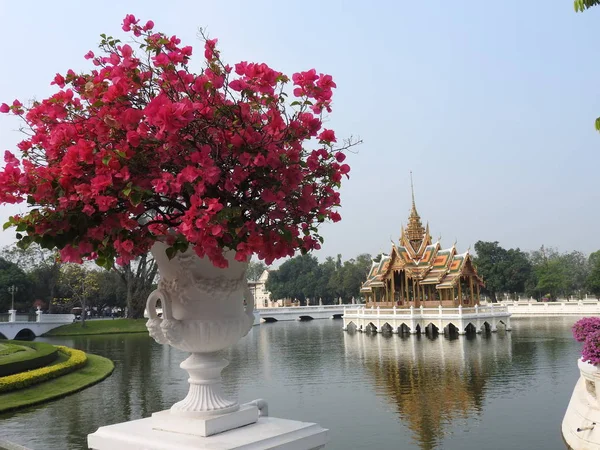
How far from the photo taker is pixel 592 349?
759cm

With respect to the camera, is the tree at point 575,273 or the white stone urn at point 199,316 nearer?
A: the white stone urn at point 199,316

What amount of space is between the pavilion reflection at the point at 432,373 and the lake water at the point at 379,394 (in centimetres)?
4

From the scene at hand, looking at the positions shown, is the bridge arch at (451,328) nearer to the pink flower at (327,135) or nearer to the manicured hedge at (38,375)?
the manicured hedge at (38,375)

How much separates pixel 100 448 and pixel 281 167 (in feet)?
5.85

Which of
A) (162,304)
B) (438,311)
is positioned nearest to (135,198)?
(162,304)

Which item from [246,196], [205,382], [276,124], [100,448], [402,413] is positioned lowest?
[402,413]

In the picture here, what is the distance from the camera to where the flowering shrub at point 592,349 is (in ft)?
24.7

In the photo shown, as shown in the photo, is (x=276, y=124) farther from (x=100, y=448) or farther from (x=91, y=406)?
(x=91, y=406)

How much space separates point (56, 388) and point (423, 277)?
2398cm

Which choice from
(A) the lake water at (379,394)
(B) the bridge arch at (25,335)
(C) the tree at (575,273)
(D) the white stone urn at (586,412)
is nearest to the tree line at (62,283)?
(B) the bridge arch at (25,335)

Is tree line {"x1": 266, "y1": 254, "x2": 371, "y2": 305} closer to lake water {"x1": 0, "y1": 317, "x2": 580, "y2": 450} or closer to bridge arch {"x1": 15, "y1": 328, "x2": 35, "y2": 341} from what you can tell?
bridge arch {"x1": 15, "y1": 328, "x2": 35, "y2": 341}

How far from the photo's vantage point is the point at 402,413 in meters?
11.8

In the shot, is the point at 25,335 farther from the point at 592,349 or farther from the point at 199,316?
the point at 199,316

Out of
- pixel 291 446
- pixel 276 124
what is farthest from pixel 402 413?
pixel 276 124
